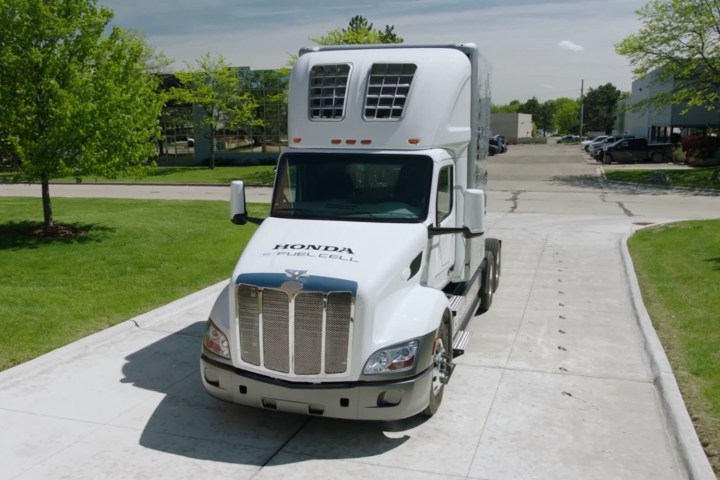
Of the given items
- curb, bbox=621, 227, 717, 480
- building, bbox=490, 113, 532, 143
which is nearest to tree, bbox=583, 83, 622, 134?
building, bbox=490, 113, 532, 143

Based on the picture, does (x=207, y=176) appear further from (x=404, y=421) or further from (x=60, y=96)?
(x=404, y=421)

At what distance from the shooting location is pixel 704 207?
941 inches

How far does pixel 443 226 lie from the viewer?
7.27m

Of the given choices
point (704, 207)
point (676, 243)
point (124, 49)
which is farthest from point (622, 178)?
point (124, 49)

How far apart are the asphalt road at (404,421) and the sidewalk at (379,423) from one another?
0.7 inches

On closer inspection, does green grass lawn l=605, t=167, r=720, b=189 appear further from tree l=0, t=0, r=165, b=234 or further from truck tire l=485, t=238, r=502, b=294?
tree l=0, t=0, r=165, b=234

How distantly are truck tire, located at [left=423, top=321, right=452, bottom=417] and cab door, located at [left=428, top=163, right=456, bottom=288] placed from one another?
0.64 m

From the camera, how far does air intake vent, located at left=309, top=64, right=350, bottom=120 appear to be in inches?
281

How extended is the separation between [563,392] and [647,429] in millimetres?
1026

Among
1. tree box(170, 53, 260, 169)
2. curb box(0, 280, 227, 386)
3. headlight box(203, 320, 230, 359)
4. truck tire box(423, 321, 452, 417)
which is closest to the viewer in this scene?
headlight box(203, 320, 230, 359)

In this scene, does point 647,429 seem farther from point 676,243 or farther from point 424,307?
point 676,243

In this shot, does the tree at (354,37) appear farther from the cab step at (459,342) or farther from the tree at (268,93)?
the cab step at (459,342)

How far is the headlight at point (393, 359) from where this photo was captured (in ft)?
18.5

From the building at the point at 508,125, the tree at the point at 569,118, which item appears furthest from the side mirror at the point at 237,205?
the tree at the point at 569,118
